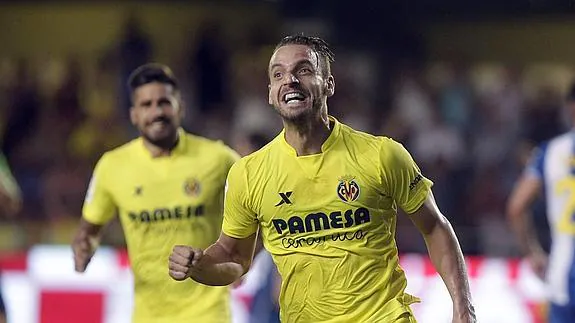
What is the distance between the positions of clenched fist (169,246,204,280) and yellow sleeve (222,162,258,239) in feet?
1.77

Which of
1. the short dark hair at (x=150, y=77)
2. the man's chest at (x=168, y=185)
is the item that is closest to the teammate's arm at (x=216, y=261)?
the man's chest at (x=168, y=185)

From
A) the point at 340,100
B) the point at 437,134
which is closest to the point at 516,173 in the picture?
the point at 437,134

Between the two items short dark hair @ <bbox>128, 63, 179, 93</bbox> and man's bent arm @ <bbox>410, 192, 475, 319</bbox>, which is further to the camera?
short dark hair @ <bbox>128, 63, 179, 93</bbox>

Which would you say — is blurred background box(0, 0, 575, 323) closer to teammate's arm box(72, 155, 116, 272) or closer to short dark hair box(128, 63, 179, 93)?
teammate's arm box(72, 155, 116, 272)

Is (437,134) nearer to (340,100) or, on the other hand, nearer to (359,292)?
(340,100)

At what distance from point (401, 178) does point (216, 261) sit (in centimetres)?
89

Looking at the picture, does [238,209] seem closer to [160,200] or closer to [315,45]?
[315,45]

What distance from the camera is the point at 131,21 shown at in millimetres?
15961

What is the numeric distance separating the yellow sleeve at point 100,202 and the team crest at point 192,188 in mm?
494

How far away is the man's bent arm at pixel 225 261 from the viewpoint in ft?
19.0

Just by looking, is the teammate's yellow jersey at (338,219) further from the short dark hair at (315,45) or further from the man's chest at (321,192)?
the short dark hair at (315,45)

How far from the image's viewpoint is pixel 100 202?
317 inches

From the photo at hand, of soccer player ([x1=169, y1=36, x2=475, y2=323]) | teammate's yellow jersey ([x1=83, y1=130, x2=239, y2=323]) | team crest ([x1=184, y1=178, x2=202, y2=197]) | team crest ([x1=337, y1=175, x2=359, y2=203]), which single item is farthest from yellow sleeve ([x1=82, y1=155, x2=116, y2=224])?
team crest ([x1=337, y1=175, x2=359, y2=203])

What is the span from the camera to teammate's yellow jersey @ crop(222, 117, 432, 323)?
577 centimetres
